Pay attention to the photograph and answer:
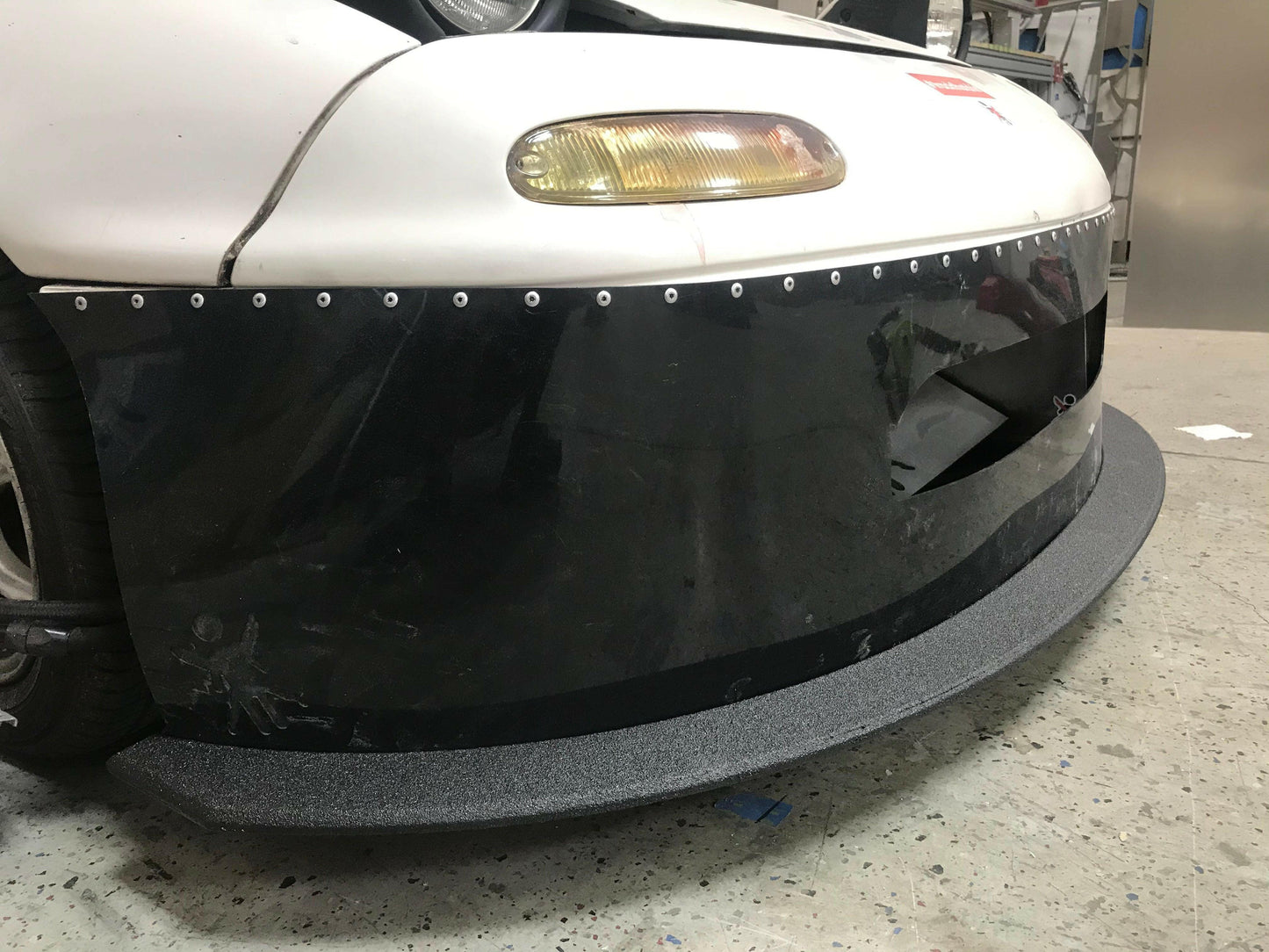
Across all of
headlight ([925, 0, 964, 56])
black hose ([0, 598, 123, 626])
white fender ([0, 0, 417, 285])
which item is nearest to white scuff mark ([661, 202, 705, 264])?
white fender ([0, 0, 417, 285])

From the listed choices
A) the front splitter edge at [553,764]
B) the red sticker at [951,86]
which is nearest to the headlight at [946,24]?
the red sticker at [951,86]

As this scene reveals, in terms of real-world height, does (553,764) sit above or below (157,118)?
below

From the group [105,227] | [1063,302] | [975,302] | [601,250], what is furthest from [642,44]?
[1063,302]

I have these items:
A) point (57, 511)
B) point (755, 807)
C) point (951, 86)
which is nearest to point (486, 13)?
point (951, 86)

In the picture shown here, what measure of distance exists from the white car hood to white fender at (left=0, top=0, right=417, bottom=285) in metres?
0.44

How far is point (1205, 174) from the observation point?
5574mm

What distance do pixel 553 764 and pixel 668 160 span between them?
2.18 ft

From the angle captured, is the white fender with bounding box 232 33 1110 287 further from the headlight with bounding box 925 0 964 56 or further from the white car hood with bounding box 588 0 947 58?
the headlight with bounding box 925 0 964 56

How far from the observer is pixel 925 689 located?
1.11 meters

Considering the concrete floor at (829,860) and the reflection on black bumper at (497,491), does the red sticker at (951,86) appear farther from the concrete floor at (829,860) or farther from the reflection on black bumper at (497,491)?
the concrete floor at (829,860)

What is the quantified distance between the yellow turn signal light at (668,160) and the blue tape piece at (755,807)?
2.59ft

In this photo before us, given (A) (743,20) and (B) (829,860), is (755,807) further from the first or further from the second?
(A) (743,20)

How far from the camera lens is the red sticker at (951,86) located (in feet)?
4.37

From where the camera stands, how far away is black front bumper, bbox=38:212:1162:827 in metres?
Answer: 0.94
